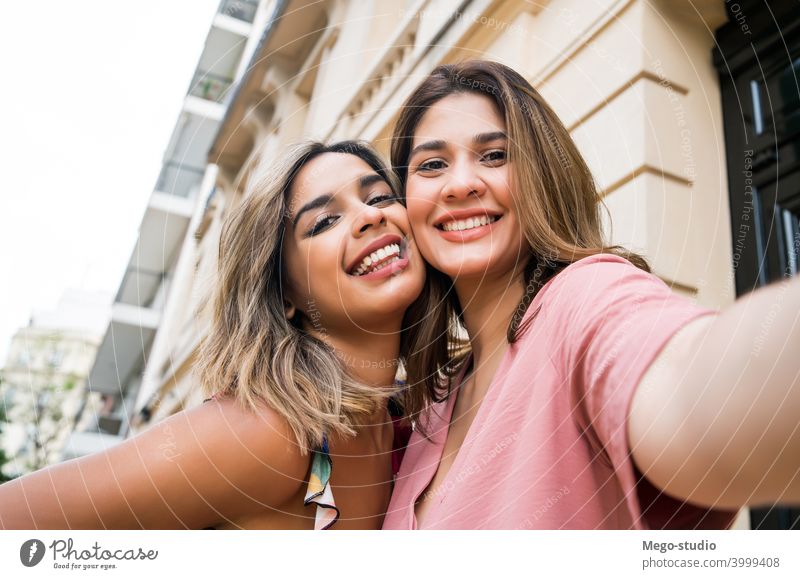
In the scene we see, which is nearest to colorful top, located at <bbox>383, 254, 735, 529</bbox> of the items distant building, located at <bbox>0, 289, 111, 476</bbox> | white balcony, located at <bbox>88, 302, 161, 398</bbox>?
distant building, located at <bbox>0, 289, 111, 476</bbox>

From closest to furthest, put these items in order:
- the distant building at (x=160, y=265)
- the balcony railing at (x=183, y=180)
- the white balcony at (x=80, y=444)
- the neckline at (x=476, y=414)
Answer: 1. the neckline at (x=476, y=414)
2. the white balcony at (x=80, y=444)
3. the distant building at (x=160, y=265)
4. the balcony railing at (x=183, y=180)

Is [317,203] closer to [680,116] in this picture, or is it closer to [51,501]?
[51,501]

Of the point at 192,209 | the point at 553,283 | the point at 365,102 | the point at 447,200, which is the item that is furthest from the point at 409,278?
the point at 192,209

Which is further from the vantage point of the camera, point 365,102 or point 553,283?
point 365,102

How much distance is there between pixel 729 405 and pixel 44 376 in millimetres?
964

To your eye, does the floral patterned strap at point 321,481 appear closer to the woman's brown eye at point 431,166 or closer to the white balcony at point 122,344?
the woman's brown eye at point 431,166

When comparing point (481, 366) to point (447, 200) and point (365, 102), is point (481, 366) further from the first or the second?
point (365, 102)

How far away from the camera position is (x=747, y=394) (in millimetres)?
353

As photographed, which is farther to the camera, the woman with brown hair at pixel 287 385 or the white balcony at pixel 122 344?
the white balcony at pixel 122 344

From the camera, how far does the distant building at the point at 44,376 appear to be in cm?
93

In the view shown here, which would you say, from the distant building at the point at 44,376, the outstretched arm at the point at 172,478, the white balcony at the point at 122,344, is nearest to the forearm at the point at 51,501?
the outstretched arm at the point at 172,478

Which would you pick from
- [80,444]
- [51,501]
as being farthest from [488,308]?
[80,444]
